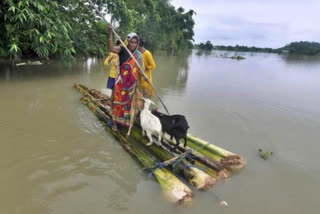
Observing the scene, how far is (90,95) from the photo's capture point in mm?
5332

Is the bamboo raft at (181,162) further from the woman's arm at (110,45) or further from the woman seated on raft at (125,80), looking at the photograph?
the woman's arm at (110,45)

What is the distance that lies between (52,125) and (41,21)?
105 inches

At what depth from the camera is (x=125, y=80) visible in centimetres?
307

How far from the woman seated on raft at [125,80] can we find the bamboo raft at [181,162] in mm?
257

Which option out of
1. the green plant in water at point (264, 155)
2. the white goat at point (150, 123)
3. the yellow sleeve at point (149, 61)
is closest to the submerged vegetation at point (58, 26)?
the yellow sleeve at point (149, 61)

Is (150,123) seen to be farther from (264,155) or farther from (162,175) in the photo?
(264,155)

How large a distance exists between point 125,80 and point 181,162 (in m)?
1.43

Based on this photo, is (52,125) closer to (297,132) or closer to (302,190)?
(302,190)

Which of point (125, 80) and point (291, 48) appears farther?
point (291, 48)

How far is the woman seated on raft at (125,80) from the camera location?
2.90 meters

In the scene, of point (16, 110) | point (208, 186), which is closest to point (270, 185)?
point (208, 186)

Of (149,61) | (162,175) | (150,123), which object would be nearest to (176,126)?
(150,123)

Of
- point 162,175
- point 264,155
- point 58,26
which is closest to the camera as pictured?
point 162,175

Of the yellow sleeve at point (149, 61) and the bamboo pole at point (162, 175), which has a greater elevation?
the yellow sleeve at point (149, 61)
